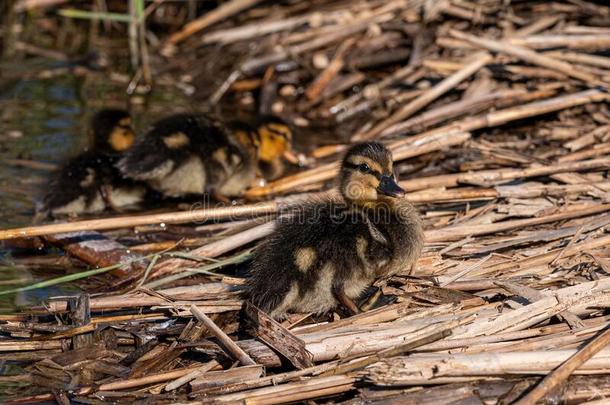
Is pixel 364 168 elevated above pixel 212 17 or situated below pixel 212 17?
below

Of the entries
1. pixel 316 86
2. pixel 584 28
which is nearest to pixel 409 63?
pixel 316 86

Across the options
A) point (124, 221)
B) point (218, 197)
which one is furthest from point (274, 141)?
point (124, 221)

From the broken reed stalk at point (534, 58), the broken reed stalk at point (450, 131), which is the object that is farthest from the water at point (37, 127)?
the broken reed stalk at point (534, 58)

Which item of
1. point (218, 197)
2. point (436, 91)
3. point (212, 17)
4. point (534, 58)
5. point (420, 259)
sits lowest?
point (218, 197)

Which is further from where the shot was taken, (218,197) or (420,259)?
(218,197)

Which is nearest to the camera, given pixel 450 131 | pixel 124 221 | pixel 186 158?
pixel 124 221

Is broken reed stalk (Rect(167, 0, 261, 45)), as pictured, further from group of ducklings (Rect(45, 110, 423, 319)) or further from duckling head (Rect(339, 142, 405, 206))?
duckling head (Rect(339, 142, 405, 206))

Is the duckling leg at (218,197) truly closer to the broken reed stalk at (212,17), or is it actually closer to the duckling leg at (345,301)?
the duckling leg at (345,301)

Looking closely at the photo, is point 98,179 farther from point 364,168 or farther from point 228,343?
point 228,343
